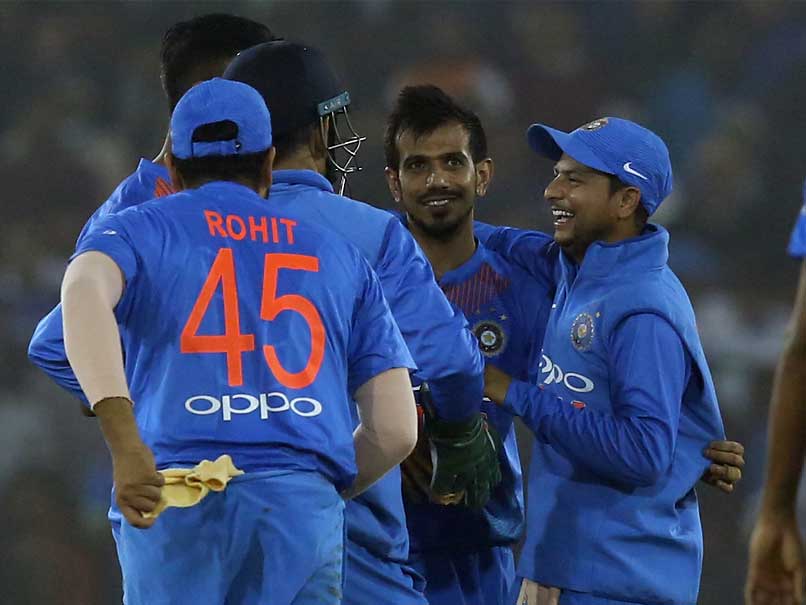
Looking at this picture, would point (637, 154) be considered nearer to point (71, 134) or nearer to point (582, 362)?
point (582, 362)

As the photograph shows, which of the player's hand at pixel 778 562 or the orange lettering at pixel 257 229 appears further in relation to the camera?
the orange lettering at pixel 257 229

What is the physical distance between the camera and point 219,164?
2.48 meters

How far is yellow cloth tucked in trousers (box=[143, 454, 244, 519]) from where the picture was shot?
224 centimetres

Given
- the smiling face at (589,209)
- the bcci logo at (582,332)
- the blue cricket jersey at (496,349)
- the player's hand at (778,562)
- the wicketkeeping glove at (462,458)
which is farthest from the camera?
the blue cricket jersey at (496,349)

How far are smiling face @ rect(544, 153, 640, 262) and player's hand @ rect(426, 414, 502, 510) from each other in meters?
0.48

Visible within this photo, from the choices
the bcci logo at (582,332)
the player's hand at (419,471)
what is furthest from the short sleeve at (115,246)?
the bcci logo at (582,332)

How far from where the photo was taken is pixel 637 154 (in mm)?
3344

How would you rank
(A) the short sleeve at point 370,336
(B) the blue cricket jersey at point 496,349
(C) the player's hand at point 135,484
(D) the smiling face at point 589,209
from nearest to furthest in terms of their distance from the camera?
1. (C) the player's hand at point 135,484
2. (A) the short sleeve at point 370,336
3. (D) the smiling face at point 589,209
4. (B) the blue cricket jersey at point 496,349

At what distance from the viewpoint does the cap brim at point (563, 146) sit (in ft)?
10.9

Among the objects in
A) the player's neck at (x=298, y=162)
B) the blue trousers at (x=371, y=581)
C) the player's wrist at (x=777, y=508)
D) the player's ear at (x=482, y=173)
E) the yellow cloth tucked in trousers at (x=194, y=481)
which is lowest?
the blue trousers at (x=371, y=581)

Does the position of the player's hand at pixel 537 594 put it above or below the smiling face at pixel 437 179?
below

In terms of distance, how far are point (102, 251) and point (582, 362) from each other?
1190mm

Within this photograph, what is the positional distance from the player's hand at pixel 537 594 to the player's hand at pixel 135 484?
1201 mm

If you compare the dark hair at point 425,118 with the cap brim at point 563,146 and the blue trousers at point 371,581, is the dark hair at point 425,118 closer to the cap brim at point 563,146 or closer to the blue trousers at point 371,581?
the cap brim at point 563,146
